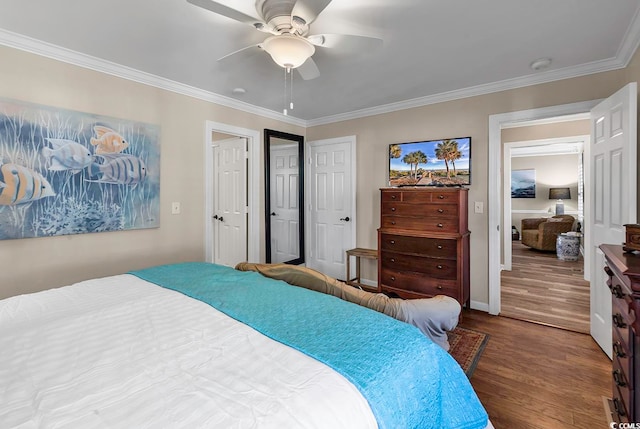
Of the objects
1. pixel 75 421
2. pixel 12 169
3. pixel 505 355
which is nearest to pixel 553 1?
pixel 505 355

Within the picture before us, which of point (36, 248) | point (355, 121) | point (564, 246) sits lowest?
point (564, 246)

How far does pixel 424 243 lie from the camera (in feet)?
10.7

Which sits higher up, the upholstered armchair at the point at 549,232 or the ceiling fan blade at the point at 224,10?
the ceiling fan blade at the point at 224,10

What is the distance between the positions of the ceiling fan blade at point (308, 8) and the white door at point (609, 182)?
226 centimetres

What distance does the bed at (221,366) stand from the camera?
2.56 feet

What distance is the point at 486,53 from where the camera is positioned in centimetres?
→ 252

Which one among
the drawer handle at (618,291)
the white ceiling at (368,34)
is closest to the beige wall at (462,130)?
the white ceiling at (368,34)

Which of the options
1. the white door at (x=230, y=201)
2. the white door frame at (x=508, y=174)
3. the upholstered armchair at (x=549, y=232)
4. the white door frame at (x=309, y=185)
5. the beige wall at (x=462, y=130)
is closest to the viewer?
the beige wall at (x=462, y=130)

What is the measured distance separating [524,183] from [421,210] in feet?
23.8

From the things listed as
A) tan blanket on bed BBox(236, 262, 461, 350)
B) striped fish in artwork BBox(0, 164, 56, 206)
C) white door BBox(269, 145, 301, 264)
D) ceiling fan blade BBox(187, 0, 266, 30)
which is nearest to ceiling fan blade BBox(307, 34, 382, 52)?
ceiling fan blade BBox(187, 0, 266, 30)

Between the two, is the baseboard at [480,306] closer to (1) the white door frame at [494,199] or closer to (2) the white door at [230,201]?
(1) the white door frame at [494,199]

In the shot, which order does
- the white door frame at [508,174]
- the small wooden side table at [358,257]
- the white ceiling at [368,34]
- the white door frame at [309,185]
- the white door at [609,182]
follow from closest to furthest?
1. the white ceiling at [368,34]
2. the white door at [609,182]
3. the small wooden side table at [358,257]
4. the white door frame at [309,185]
5. the white door frame at [508,174]

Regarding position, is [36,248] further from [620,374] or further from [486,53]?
[486,53]

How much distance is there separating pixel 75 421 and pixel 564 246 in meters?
7.67
